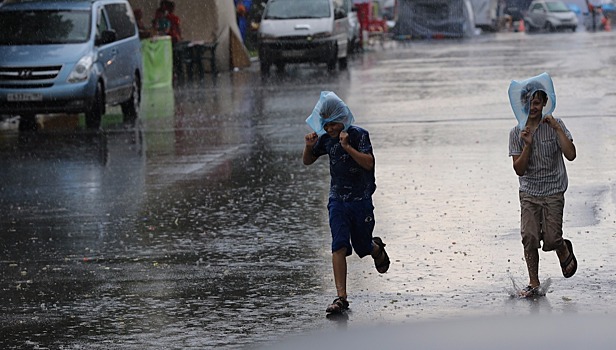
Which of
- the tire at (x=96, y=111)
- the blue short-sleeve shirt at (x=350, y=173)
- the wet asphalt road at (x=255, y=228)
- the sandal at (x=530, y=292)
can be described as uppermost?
the blue short-sleeve shirt at (x=350, y=173)

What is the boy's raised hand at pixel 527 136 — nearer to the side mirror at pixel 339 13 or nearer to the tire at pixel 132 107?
the tire at pixel 132 107

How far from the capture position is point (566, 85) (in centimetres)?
2455

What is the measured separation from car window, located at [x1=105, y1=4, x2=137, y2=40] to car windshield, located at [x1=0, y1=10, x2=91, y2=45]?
89 centimetres

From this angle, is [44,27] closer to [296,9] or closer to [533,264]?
[533,264]

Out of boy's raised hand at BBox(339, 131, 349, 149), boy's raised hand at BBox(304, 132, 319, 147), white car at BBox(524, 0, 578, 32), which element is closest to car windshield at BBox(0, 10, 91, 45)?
boy's raised hand at BBox(304, 132, 319, 147)

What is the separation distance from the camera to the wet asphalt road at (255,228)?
6812 millimetres

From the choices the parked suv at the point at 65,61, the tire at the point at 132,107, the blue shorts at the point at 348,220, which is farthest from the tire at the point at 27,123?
the blue shorts at the point at 348,220

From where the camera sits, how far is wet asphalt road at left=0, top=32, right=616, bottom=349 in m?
6.81

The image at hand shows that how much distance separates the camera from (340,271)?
689cm

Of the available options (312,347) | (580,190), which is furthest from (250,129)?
(312,347)

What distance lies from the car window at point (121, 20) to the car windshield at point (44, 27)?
35.1 inches

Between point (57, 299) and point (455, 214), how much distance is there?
383 centimetres

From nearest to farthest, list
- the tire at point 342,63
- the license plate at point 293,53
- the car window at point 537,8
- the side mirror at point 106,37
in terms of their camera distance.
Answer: the side mirror at point 106,37 → the license plate at point 293,53 → the tire at point 342,63 → the car window at point 537,8

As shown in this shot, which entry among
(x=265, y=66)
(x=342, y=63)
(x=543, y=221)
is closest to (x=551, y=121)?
(x=543, y=221)
